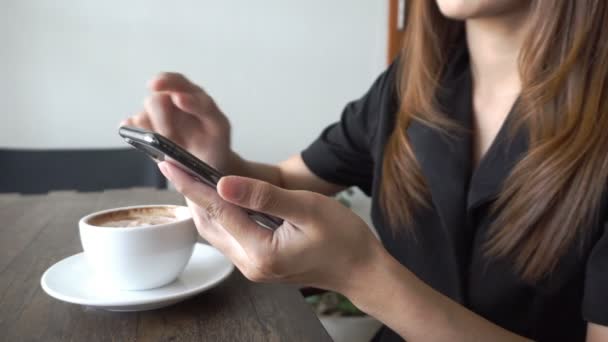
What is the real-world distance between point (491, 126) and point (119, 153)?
41.2 inches

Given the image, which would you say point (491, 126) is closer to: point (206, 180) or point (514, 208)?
point (514, 208)

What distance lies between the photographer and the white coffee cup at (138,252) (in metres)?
0.48

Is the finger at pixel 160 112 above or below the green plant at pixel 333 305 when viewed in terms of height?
above

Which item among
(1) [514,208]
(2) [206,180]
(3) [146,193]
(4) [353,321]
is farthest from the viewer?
(4) [353,321]

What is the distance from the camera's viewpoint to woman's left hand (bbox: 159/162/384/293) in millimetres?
419

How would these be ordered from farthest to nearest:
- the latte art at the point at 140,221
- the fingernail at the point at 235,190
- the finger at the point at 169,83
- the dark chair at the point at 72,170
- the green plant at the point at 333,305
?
the green plant at the point at 333,305
the dark chair at the point at 72,170
the finger at the point at 169,83
the latte art at the point at 140,221
the fingernail at the point at 235,190

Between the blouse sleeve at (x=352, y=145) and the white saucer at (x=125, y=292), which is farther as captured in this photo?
the blouse sleeve at (x=352, y=145)

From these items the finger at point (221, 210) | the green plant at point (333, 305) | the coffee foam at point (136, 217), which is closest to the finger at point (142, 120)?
the coffee foam at point (136, 217)

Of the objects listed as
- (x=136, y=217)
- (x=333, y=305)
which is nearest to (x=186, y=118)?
(x=136, y=217)

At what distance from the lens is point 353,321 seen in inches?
53.9

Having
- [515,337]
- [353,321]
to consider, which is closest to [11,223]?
[515,337]

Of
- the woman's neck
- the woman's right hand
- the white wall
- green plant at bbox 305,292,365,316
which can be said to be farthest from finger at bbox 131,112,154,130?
the white wall

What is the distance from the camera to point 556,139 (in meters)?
0.62

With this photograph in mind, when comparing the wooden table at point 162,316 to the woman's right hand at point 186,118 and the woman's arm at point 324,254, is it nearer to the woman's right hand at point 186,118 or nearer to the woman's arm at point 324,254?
the woman's arm at point 324,254
